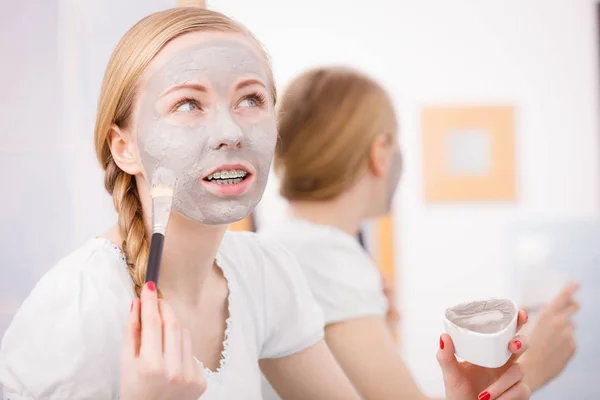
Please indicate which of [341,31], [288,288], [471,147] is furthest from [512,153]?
[288,288]

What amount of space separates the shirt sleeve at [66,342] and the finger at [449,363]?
299 millimetres

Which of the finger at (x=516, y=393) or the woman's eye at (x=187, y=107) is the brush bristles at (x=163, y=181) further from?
the finger at (x=516, y=393)

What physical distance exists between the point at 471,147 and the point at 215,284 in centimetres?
51

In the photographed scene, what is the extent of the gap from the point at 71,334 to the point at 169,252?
12 cm

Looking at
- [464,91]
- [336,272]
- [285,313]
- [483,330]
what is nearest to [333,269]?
[336,272]

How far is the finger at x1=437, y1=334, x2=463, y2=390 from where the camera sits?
0.63 m

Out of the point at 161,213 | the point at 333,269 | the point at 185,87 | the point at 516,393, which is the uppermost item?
the point at 185,87

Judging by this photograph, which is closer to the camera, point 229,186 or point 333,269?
point 229,186

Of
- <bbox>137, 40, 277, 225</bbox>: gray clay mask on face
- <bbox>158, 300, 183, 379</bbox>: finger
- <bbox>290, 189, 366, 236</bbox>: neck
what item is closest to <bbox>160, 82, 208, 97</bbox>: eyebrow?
<bbox>137, 40, 277, 225</bbox>: gray clay mask on face

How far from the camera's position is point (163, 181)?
1.91ft

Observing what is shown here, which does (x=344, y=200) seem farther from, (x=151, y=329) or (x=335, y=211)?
(x=151, y=329)

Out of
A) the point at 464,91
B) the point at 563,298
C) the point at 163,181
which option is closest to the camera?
the point at 163,181

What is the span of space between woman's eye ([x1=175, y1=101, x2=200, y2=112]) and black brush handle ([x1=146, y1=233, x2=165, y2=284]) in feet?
0.42

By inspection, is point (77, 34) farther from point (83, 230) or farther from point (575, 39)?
point (575, 39)
